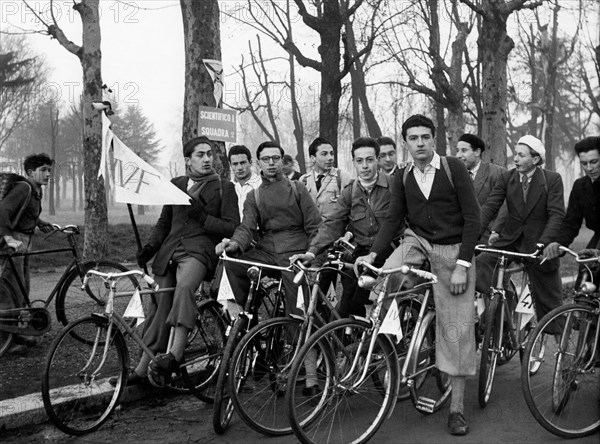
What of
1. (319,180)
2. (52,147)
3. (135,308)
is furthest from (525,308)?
(52,147)

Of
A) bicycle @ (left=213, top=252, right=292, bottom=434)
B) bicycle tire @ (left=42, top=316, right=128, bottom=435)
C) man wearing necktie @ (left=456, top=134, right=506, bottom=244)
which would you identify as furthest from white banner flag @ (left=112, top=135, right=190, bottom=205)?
man wearing necktie @ (left=456, top=134, right=506, bottom=244)

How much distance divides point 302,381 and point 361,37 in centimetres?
1821

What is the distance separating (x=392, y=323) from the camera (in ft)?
14.6

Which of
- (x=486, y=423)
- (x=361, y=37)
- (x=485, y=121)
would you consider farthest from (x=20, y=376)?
(x=361, y=37)

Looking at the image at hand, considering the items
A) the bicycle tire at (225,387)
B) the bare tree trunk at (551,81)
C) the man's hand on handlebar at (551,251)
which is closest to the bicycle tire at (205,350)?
the bicycle tire at (225,387)

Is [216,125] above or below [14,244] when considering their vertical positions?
above

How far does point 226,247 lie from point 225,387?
1087mm

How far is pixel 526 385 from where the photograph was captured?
4.52 metres

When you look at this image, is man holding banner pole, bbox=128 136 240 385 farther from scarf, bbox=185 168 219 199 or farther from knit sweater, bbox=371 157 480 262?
knit sweater, bbox=371 157 480 262

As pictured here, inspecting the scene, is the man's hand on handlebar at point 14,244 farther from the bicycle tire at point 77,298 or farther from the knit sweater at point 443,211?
the knit sweater at point 443,211

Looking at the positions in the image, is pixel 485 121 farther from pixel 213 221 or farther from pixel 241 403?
pixel 241 403

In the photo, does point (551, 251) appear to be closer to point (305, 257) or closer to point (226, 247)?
point (305, 257)

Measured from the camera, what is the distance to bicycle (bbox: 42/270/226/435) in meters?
4.75

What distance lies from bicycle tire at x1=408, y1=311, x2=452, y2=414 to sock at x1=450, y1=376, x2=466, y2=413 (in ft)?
0.43
